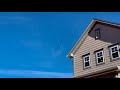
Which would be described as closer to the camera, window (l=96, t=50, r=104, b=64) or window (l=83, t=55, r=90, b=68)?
window (l=96, t=50, r=104, b=64)

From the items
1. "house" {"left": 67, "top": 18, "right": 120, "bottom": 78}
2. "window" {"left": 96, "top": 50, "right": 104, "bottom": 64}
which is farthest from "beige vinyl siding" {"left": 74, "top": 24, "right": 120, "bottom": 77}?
"window" {"left": 96, "top": 50, "right": 104, "bottom": 64}

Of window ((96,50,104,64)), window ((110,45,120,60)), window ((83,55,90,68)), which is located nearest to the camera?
window ((110,45,120,60))

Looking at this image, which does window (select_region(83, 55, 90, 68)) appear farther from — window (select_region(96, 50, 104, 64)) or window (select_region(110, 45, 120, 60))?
window (select_region(110, 45, 120, 60))

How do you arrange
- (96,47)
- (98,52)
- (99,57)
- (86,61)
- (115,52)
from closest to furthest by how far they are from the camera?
(115,52), (99,57), (98,52), (96,47), (86,61)

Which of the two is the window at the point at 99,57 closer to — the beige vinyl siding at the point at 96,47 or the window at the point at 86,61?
the beige vinyl siding at the point at 96,47

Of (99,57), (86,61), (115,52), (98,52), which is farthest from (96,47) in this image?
(115,52)

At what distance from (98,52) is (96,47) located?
474 mm

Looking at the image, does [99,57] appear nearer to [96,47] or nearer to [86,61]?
[96,47]

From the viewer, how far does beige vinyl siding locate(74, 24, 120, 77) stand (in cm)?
1339

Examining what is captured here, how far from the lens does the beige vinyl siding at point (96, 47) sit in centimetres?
1339

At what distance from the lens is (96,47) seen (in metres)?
14.5

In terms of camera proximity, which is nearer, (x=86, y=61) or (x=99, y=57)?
(x=99, y=57)
